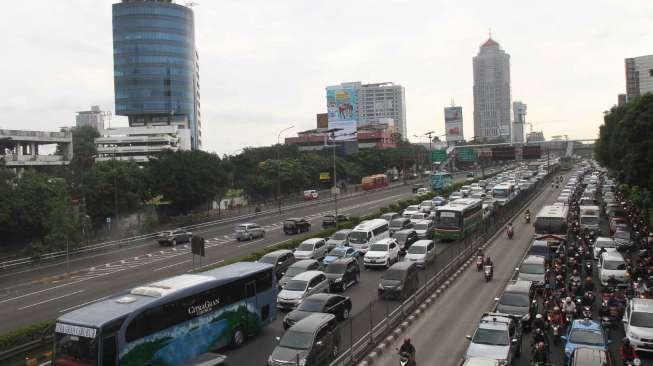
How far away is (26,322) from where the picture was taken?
82.6 feet

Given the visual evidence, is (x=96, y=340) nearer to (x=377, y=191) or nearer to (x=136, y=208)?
(x=136, y=208)

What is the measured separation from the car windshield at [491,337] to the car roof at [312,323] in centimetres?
439

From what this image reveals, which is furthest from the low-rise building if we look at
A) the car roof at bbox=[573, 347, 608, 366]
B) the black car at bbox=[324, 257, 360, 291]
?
the car roof at bbox=[573, 347, 608, 366]

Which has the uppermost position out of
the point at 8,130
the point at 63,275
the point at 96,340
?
the point at 8,130

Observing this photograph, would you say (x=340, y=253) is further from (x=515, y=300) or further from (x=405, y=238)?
(x=515, y=300)

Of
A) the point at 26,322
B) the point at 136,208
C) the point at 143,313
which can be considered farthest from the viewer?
the point at 136,208

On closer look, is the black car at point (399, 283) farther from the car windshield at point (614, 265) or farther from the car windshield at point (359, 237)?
the car windshield at point (359, 237)

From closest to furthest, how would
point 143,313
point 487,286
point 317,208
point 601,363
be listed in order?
1. point 601,363
2. point 143,313
3. point 487,286
4. point 317,208

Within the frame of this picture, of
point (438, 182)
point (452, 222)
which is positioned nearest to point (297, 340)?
point (452, 222)

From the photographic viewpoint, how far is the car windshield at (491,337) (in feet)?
52.9

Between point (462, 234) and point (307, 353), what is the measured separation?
26365mm

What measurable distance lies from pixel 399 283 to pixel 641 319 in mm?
9392

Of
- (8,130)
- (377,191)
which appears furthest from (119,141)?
(377,191)

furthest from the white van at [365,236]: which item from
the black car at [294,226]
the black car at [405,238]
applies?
the black car at [294,226]
